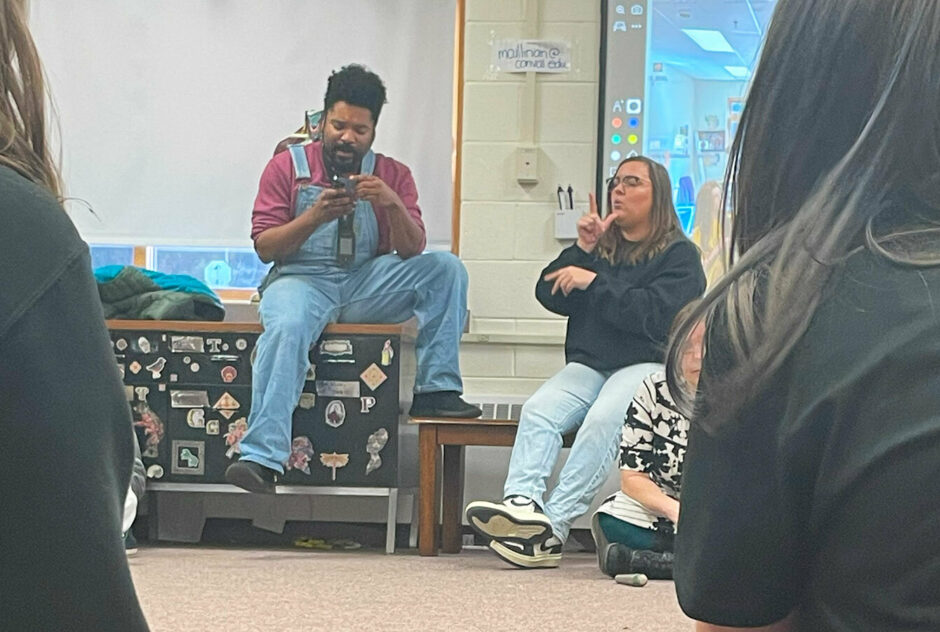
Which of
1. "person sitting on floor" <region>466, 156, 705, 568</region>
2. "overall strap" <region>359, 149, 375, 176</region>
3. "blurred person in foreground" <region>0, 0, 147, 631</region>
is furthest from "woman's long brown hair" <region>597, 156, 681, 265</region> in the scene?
"blurred person in foreground" <region>0, 0, 147, 631</region>

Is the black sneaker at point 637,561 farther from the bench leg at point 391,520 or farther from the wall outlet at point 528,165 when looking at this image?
the wall outlet at point 528,165

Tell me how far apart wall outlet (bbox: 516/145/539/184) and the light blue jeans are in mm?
851

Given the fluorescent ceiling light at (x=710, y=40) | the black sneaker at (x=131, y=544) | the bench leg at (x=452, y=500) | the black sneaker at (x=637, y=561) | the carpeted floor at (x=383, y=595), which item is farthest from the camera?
the fluorescent ceiling light at (x=710, y=40)

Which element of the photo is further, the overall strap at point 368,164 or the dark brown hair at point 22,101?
the overall strap at point 368,164

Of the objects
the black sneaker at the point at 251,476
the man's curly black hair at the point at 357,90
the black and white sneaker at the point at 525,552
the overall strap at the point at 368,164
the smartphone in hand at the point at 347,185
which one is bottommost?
the black and white sneaker at the point at 525,552

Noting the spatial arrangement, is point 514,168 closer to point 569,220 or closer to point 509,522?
point 569,220

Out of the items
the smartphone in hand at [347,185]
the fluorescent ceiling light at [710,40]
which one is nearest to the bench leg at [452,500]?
the smartphone in hand at [347,185]

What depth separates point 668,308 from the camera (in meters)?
3.40

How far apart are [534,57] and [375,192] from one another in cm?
89

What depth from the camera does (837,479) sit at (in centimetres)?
65

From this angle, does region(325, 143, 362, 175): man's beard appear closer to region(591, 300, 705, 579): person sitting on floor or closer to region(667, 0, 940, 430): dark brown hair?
region(591, 300, 705, 579): person sitting on floor

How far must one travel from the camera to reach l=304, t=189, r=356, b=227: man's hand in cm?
343

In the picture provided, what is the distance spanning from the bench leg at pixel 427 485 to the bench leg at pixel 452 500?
Answer: 0.19 m

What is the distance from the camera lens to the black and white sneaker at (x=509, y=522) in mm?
3184
